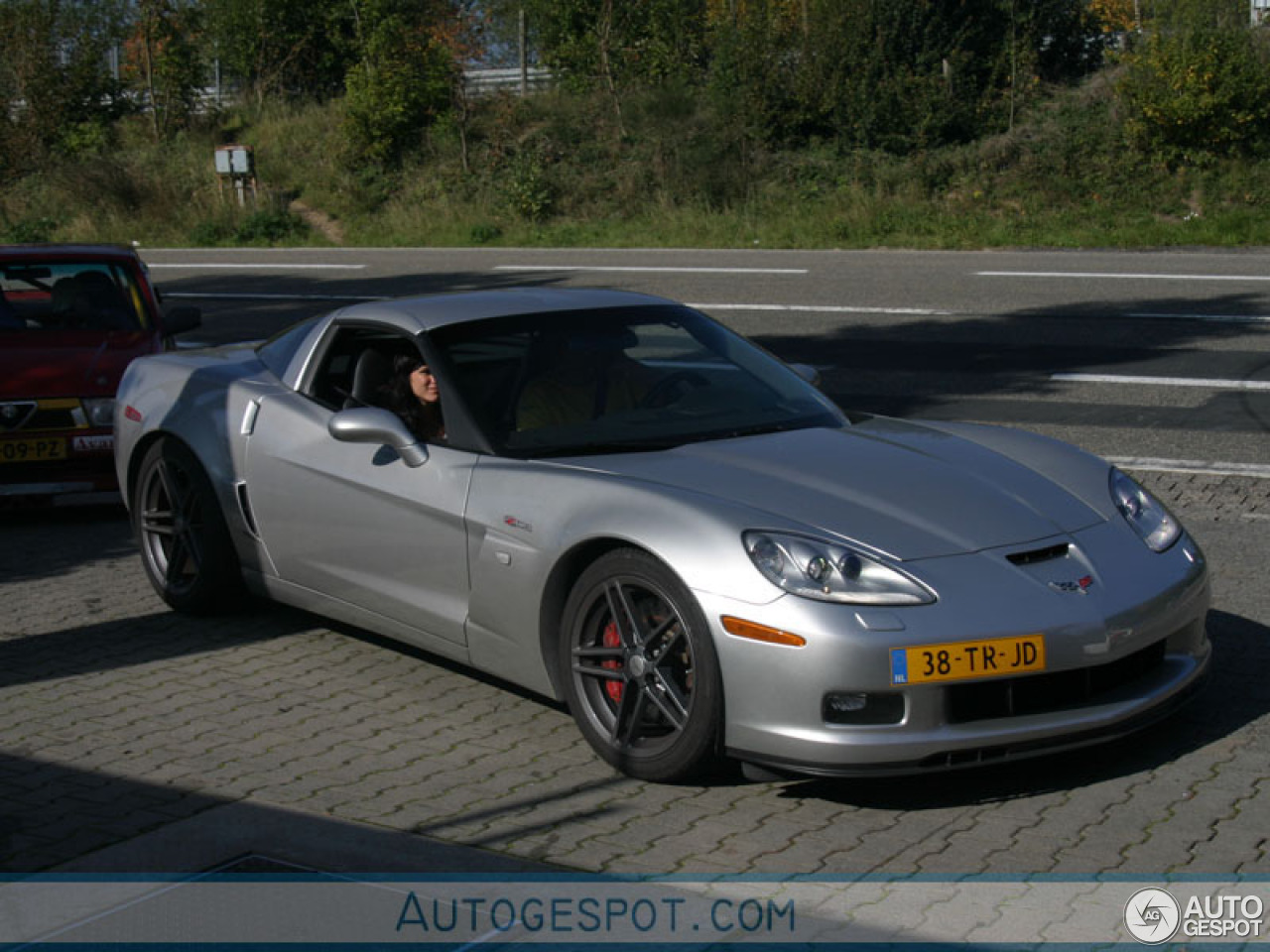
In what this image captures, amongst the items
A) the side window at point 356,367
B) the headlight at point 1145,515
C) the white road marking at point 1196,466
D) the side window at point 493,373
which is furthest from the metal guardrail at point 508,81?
the headlight at point 1145,515

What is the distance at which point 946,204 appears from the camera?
1006 inches

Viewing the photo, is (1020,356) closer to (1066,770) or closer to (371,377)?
(371,377)

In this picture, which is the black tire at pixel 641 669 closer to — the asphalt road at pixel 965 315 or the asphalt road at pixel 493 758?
the asphalt road at pixel 493 758

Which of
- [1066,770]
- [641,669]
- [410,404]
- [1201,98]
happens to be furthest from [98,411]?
[1201,98]

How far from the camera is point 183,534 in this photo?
681cm

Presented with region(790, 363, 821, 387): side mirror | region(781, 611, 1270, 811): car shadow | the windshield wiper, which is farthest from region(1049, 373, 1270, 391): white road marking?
the windshield wiper

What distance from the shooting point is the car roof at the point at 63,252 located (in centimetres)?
1010

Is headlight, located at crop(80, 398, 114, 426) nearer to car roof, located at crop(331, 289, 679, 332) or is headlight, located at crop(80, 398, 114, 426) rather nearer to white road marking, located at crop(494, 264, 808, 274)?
car roof, located at crop(331, 289, 679, 332)

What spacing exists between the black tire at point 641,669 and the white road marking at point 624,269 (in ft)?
51.9

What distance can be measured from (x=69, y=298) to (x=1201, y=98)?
2013cm

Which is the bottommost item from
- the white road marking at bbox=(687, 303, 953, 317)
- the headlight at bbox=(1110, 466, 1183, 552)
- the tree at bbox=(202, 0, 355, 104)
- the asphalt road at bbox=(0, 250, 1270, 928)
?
the white road marking at bbox=(687, 303, 953, 317)

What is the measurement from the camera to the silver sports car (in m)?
4.36

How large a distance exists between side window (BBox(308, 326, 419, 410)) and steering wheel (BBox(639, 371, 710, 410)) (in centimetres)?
92

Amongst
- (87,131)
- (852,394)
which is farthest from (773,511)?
(87,131)
